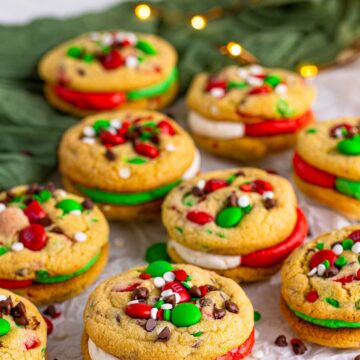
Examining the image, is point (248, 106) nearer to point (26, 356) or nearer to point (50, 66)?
point (50, 66)

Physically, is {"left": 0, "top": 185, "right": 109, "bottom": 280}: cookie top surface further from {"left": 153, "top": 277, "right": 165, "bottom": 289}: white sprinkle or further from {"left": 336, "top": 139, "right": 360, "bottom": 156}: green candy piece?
{"left": 336, "top": 139, "right": 360, "bottom": 156}: green candy piece

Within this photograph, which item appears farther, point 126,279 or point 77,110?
point 77,110

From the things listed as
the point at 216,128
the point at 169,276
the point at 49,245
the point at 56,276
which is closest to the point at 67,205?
the point at 49,245

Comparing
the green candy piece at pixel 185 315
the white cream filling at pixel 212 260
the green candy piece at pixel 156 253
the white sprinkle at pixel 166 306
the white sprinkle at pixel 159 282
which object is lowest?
the green candy piece at pixel 156 253

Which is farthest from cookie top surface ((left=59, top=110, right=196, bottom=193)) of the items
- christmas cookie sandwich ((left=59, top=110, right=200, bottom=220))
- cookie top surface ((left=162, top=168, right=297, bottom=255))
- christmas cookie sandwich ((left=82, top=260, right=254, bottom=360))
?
christmas cookie sandwich ((left=82, top=260, right=254, bottom=360))

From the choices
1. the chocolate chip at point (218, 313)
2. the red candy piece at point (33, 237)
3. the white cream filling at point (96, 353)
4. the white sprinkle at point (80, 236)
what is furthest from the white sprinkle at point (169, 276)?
the red candy piece at point (33, 237)

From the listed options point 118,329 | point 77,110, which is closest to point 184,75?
point 77,110

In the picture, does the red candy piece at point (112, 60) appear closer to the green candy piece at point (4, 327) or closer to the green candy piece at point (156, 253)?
the green candy piece at point (156, 253)
